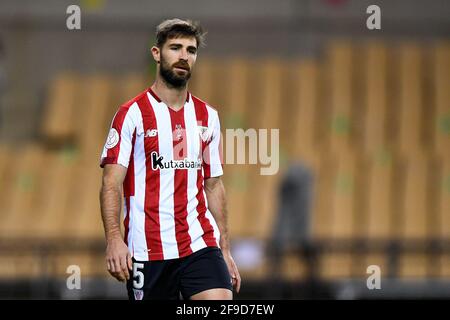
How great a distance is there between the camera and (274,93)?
1598 cm

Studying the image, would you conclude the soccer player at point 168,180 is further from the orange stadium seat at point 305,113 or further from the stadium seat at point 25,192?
the orange stadium seat at point 305,113

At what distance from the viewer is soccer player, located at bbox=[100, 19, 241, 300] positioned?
5.66 metres

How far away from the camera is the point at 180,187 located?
18.9ft

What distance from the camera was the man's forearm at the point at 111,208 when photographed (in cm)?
555

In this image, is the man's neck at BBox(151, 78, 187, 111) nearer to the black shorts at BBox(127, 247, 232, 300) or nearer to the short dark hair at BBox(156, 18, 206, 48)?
the short dark hair at BBox(156, 18, 206, 48)

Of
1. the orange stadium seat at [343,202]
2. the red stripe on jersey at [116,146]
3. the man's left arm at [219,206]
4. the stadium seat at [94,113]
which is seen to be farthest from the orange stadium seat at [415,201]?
the red stripe on jersey at [116,146]

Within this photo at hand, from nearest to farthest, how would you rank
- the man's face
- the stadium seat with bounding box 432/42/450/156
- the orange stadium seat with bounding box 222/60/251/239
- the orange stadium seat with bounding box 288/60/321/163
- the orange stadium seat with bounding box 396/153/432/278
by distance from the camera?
1. the man's face
2. the orange stadium seat with bounding box 396/153/432/278
3. the orange stadium seat with bounding box 222/60/251/239
4. the orange stadium seat with bounding box 288/60/321/163
5. the stadium seat with bounding box 432/42/450/156

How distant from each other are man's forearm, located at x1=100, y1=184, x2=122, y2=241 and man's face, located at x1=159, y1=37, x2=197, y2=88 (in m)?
0.58

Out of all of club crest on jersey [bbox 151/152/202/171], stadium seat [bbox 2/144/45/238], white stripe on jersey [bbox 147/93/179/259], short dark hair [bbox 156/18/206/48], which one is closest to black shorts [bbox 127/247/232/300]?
white stripe on jersey [bbox 147/93/179/259]

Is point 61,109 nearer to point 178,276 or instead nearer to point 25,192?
point 25,192

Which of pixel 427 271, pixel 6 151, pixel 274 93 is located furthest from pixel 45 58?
pixel 427 271

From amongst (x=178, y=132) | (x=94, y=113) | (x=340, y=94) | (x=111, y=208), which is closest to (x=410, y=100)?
(x=340, y=94)

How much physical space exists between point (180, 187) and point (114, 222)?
38cm
